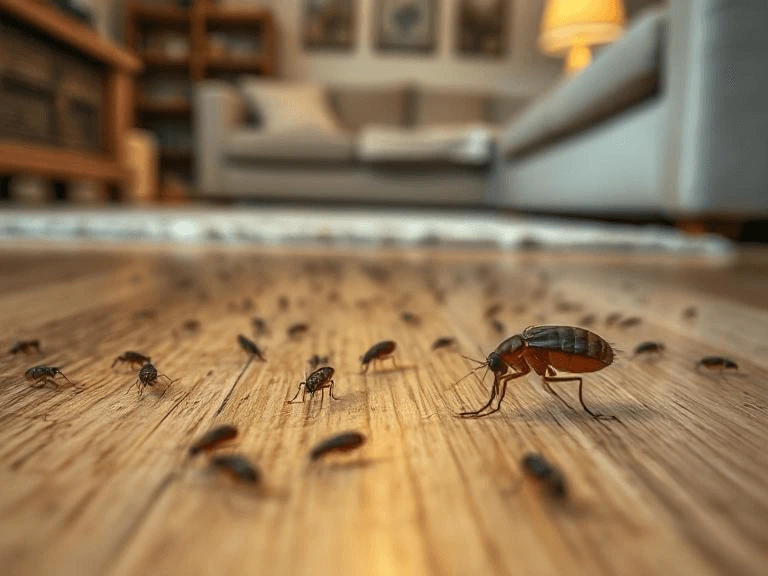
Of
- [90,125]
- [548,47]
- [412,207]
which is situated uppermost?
[548,47]

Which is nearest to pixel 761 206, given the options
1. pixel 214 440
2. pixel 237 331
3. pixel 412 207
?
pixel 237 331

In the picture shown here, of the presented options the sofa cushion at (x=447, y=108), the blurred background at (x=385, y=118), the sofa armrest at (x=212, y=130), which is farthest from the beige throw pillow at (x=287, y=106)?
the sofa cushion at (x=447, y=108)

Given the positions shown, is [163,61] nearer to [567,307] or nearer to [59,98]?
[59,98]

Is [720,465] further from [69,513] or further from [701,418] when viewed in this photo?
[69,513]

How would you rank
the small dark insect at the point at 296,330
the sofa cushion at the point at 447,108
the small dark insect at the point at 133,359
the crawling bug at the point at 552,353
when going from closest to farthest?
the crawling bug at the point at 552,353
the small dark insect at the point at 133,359
the small dark insect at the point at 296,330
the sofa cushion at the point at 447,108

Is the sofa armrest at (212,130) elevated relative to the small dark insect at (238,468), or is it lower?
elevated

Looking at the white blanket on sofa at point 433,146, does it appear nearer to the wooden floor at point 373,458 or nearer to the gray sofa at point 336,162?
the gray sofa at point 336,162

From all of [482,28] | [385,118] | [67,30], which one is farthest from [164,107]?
[482,28]

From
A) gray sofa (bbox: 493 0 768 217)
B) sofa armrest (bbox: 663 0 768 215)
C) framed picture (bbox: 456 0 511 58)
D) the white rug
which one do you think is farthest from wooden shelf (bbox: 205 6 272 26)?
sofa armrest (bbox: 663 0 768 215)

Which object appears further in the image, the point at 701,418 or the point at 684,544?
the point at 701,418
